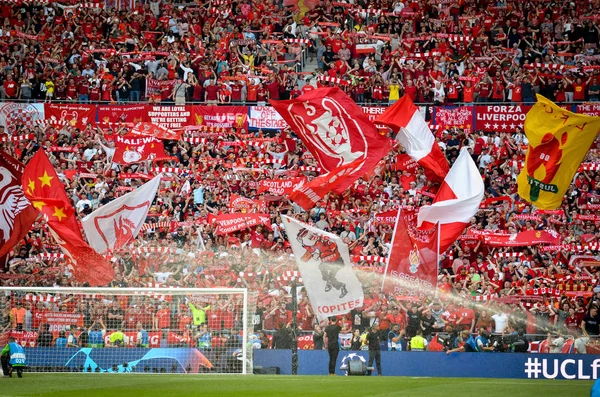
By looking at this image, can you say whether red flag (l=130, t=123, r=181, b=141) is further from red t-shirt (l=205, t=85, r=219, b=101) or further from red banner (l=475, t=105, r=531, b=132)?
red banner (l=475, t=105, r=531, b=132)

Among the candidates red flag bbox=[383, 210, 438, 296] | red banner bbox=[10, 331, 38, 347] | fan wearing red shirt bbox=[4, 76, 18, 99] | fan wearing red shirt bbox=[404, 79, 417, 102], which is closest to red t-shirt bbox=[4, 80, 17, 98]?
fan wearing red shirt bbox=[4, 76, 18, 99]

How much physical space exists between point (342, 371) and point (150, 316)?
4899 millimetres

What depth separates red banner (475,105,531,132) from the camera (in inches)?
1471

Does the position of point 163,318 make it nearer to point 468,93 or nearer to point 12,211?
point 12,211

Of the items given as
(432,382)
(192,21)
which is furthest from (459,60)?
(432,382)

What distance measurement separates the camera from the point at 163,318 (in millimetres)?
26297

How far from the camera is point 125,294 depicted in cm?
2689

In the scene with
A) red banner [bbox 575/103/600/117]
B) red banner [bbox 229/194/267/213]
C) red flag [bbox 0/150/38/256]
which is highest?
red banner [bbox 575/103/600/117]

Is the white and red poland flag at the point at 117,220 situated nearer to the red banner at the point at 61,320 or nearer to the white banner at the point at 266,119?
the red banner at the point at 61,320

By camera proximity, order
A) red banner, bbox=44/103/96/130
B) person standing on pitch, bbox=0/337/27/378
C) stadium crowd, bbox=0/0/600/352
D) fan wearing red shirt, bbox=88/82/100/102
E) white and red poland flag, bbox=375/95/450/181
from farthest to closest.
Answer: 1. fan wearing red shirt, bbox=88/82/100/102
2. red banner, bbox=44/103/96/130
3. white and red poland flag, bbox=375/95/450/181
4. stadium crowd, bbox=0/0/600/352
5. person standing on pitch, bbox=0/337/27/378

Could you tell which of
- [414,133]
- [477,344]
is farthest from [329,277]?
[414,133]

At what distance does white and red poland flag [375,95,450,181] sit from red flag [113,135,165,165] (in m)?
11.4

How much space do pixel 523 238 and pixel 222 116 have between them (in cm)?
1256

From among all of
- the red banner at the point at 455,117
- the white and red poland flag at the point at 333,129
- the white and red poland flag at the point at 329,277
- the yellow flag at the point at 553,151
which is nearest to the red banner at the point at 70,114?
the red banner at the point at 455,117
